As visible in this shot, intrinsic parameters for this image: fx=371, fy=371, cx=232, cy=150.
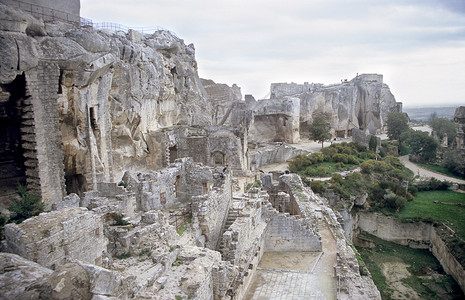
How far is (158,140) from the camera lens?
2231 cm

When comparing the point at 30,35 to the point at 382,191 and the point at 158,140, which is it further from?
the point at 382,191

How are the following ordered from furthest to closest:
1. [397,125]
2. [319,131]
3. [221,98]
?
1. [221,98]
2. [397,125]
3. [319,131]

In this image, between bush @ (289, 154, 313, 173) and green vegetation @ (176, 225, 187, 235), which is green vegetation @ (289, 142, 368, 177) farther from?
green vegetation @ (176, 225, 187, 235)

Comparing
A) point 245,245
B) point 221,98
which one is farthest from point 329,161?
point 245,245

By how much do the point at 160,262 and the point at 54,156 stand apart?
900 cm

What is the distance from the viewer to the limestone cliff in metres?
12.8

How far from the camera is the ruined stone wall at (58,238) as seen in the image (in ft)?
18.4

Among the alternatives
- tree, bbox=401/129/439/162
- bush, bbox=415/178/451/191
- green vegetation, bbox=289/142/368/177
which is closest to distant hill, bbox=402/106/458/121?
tree, bbox=401/129/439/162

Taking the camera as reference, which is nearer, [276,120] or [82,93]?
[82,93]

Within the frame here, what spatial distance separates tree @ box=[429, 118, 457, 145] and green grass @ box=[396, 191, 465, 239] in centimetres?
1651

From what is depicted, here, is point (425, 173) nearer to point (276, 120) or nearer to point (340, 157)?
point (340, 157)

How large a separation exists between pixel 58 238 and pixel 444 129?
134 ft

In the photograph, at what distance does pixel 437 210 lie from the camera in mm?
20219

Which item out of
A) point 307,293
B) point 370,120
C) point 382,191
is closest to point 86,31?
point 307,293
